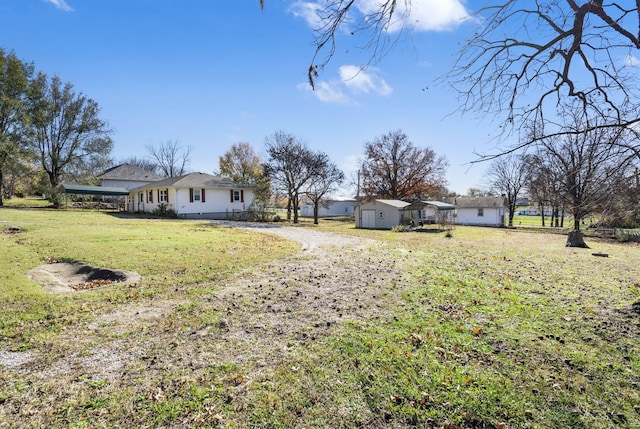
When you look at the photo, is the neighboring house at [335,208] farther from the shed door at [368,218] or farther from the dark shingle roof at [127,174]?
the shed door at [368,218]

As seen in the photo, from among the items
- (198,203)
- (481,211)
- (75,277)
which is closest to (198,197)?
(198,203)

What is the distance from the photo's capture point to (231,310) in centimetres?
557

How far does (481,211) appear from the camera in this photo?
42969 mm

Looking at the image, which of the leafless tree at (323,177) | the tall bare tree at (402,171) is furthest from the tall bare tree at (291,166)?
the tall bare tree at (402,171)

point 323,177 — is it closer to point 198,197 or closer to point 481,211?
point 198,197

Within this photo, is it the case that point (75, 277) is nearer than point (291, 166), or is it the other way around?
point (75, 277)

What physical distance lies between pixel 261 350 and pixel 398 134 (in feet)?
143

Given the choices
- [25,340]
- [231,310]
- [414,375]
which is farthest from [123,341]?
[414,375]

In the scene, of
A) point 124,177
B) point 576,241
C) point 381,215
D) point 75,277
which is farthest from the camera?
point 124,177

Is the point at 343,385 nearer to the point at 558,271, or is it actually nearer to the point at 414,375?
the point at 414,375

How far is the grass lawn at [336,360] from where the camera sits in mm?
3016

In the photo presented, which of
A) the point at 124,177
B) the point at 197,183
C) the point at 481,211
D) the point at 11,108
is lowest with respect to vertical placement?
the point at 481,211

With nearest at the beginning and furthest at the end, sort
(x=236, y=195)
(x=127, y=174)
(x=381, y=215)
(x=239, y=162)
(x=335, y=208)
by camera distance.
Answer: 1. (x=381, y=215)
2. (x=236, y=195)
3. (x=127, y=174)
4. (x=239, y=162)
5. (x=335, y=208)

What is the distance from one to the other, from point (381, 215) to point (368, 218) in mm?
1362
